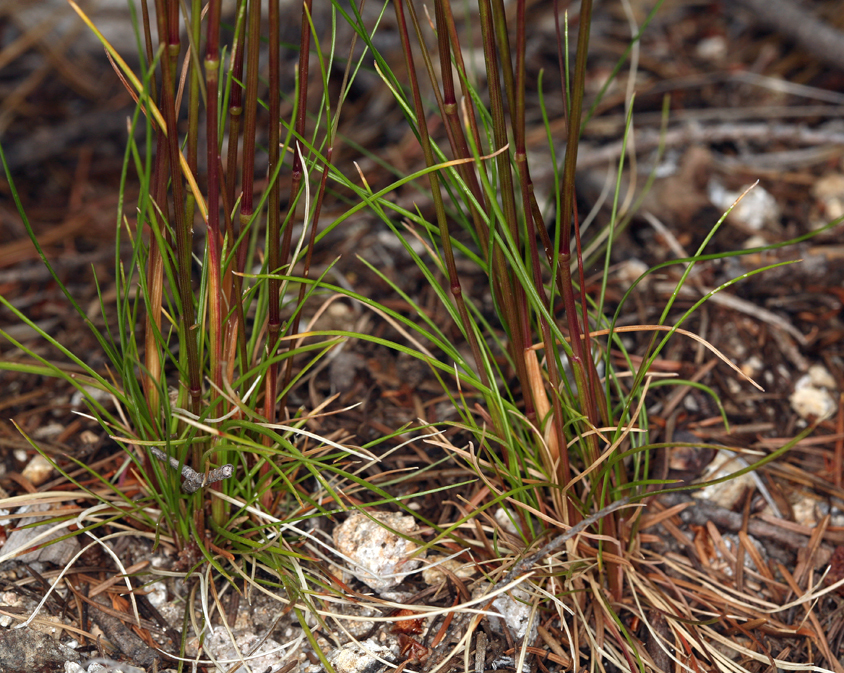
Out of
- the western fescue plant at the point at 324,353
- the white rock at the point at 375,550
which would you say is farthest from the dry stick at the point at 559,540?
the white rock at the point at 375,550

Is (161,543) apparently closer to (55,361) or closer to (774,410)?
(55,361)

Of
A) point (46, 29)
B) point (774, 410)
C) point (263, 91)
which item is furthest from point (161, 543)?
point (46, 29)

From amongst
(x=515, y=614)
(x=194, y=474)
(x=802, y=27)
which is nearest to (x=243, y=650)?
(x=194, y=474)

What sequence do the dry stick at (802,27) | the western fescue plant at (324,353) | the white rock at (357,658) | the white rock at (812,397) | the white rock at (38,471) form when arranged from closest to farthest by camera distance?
1. the western fescue plant at (324,353)
2. the white rock at (357,658)
3. the white rock at (38,471)
4. the white rock at (812,397)
5. the dry stick at (802,27)

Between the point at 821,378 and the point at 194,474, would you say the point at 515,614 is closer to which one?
the point at 194,474

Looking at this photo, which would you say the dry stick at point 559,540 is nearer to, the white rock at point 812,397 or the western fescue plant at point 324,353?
the western fescue plant at point 324,353

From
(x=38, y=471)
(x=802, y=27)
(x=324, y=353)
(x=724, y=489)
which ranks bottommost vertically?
(x=724, y=489)
